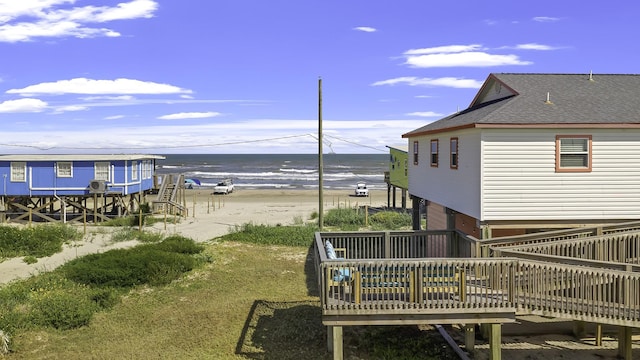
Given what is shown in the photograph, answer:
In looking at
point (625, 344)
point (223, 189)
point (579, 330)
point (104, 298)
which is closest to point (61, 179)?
point (104, 298)

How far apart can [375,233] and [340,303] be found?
6684 mm

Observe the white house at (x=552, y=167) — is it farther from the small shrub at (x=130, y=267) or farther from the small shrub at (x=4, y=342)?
the small shrub at (x=4, y=342)

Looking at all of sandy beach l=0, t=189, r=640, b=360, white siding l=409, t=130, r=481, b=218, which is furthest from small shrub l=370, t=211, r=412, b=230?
white siding l=409, t=130, r=481, b=218

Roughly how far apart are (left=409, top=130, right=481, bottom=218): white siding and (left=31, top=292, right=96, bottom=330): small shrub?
37.8ft

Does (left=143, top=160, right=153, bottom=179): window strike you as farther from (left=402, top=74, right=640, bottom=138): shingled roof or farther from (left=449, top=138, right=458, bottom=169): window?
(left=449, top=138, right=458, bottom=169): window

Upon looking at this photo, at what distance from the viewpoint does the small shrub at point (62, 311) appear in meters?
15.3

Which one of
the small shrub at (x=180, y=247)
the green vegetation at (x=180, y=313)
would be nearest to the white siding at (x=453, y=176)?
the green vegetation at (x=180, y=313)

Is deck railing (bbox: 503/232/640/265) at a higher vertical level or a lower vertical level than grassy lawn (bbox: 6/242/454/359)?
higher

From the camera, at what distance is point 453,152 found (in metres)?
18.1

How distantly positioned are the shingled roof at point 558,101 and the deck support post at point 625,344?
→ 545cm

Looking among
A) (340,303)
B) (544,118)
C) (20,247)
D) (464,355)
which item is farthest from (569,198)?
(20,247)

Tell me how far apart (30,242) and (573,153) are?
24.2 m

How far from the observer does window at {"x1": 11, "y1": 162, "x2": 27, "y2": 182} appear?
37094 mm

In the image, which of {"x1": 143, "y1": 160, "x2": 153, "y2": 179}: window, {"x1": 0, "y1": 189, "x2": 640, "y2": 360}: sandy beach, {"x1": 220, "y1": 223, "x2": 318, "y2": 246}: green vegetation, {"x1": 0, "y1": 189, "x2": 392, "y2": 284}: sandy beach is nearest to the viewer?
{"x1": 0, "y1": 189, "x2": 640, "y2": 360}: sandy beach
